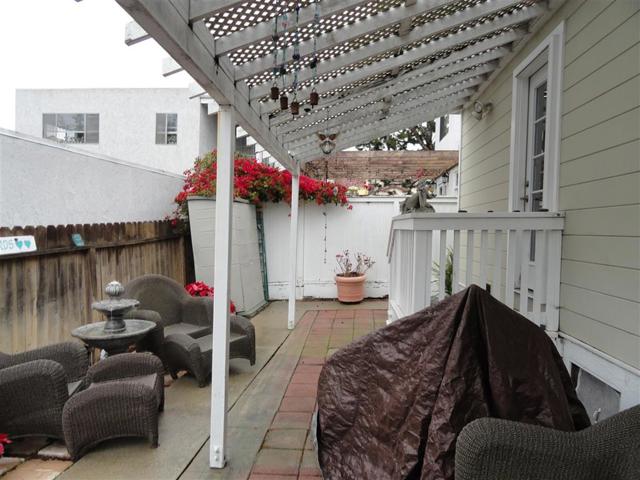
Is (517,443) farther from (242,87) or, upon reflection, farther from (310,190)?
(310,190)

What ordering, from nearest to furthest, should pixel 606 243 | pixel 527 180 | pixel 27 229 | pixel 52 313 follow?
pixel 606 243 < pixel 27 229 < pixel 52 313 < pixel 527 180

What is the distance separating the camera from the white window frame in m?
2.70

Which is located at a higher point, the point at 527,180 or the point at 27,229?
the point at 527,180

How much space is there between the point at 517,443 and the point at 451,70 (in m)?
3.28

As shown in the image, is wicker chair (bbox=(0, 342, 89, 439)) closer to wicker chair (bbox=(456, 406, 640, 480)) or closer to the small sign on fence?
the small sign on fence

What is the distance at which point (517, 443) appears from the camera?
1.23 m

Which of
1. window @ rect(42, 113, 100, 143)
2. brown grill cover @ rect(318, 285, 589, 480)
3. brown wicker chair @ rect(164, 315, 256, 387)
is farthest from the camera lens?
window @ rect(42, 113, 100, 143)

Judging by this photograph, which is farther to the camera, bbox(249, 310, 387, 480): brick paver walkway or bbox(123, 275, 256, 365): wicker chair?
bbox(123, 275, 256, 365): wicker chair

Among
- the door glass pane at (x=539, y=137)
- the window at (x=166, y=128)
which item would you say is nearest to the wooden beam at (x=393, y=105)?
the door glass pane at (x=539, y=137)

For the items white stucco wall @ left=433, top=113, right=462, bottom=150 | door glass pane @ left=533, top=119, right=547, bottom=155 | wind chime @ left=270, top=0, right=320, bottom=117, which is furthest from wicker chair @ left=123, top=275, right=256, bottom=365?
white stucco wall @ left=433, top=113, right=462, bottom=150

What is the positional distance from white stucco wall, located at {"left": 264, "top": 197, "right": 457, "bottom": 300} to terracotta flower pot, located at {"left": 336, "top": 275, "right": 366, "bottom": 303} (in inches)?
12.8

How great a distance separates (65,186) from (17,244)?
94 cm

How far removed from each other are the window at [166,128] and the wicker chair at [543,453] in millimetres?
11152

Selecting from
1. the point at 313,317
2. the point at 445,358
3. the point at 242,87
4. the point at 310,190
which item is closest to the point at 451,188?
the point at 310,190
